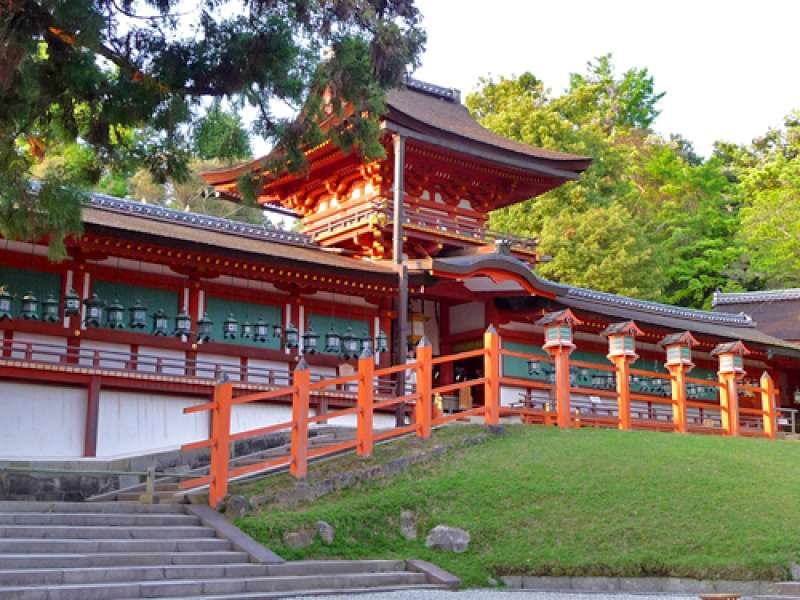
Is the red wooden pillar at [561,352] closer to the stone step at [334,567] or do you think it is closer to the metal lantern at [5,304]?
the stone step at [334,567]

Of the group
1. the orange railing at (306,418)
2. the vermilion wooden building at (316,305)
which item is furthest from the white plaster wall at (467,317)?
the orange railing at (306,418)

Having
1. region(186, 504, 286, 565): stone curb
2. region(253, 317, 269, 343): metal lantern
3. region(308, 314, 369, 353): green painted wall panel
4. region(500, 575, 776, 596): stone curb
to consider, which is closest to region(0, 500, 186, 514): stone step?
region(186, 504, 286, 565): stone curb

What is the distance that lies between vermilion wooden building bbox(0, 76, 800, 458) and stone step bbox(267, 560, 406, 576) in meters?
5.60

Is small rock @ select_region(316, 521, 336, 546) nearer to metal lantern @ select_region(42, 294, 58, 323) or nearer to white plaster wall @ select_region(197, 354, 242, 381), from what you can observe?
white plaster wall @ select_region(197, 354, 242, 381)

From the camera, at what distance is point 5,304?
15.7m

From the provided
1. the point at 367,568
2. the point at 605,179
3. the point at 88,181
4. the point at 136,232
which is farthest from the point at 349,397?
the point at 605,179

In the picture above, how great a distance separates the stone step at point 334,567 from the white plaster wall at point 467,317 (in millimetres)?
11885

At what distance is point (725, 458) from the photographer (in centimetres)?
1456

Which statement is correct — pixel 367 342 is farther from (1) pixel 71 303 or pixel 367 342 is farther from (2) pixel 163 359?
(1) pixel 71 303

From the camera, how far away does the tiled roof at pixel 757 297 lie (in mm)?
32844

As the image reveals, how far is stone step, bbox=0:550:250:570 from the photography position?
9547mm

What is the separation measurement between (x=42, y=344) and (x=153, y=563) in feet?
22.4

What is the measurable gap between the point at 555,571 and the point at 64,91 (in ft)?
24.4

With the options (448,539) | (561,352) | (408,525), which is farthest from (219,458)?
(561,352)
